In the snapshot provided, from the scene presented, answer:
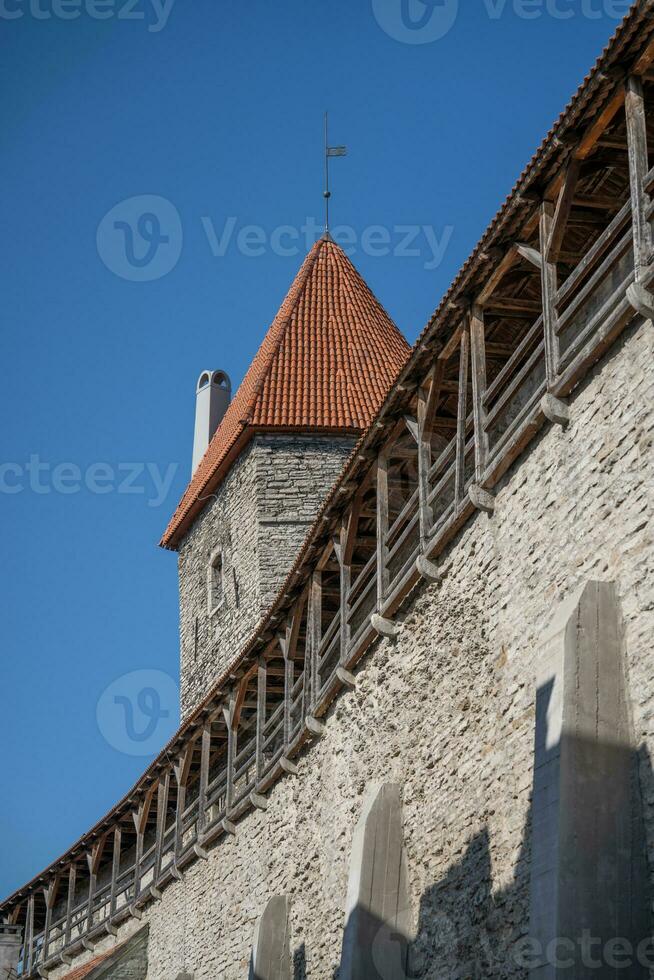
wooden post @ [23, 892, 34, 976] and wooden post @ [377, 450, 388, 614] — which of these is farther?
wooden post @ [23, 892, 34, 976]

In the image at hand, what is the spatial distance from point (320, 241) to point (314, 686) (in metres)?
14.5

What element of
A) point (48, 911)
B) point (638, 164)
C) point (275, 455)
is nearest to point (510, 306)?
point (638, 164)

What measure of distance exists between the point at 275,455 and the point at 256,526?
1.31 metres

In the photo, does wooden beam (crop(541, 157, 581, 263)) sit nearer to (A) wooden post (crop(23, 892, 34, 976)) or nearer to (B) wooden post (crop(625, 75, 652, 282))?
(B) wooden post (crop(625, 75, 652, 282))

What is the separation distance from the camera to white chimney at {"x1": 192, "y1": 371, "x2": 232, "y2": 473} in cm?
2875

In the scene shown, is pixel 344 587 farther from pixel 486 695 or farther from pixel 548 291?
pixel 548 291

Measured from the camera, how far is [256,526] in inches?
927

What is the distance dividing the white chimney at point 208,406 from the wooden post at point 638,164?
19729mm

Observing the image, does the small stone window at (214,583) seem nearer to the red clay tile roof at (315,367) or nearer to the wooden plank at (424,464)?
the red clay tile roof at (315,367)

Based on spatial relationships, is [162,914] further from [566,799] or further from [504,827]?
[566,799]

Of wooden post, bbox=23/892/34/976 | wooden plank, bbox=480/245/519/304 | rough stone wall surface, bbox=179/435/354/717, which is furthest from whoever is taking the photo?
wooden post, bbox=23/892/34/976

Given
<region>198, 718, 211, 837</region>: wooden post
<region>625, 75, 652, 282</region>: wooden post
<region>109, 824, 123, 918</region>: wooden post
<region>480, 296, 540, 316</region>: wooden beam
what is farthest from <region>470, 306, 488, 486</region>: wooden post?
<region>109, 824, 123, 918</region>: wooden post

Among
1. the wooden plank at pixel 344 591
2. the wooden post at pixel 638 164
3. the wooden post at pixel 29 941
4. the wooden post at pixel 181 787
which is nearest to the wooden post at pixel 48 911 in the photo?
the wooden post at pixel 29 941

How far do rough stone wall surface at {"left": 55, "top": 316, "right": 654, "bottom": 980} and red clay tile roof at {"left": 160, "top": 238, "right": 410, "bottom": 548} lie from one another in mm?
9891
